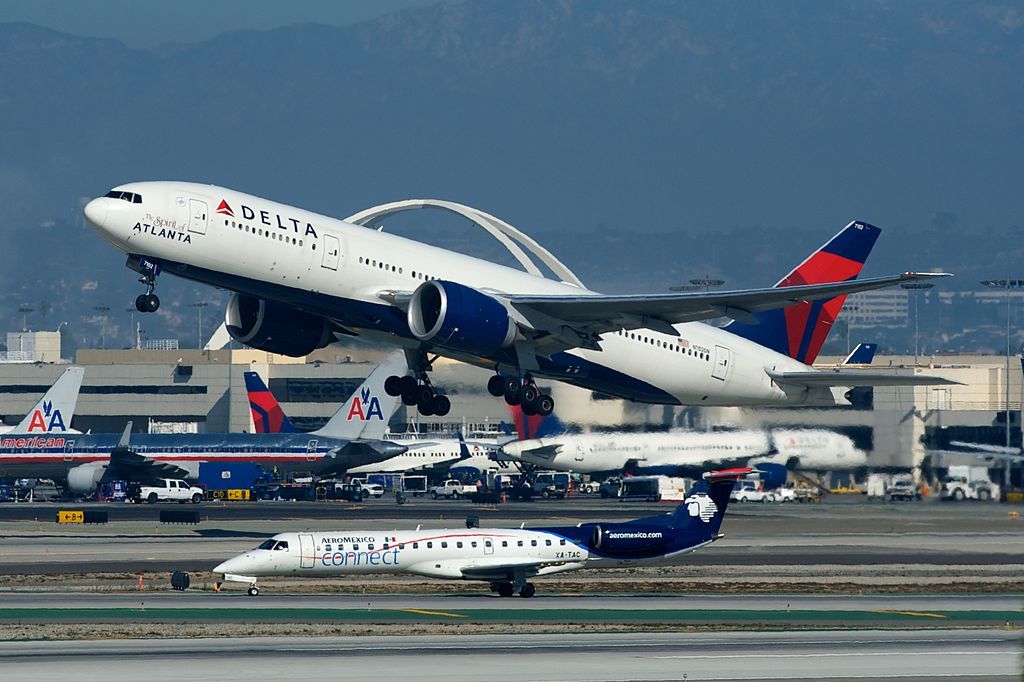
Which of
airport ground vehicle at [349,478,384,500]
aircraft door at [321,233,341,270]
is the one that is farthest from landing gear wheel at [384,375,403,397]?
airport ground vehicle at [349,478,384,500]

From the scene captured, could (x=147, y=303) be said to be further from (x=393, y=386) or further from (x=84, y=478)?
(x=84, y=478)

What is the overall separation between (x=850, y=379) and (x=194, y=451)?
59249 mm

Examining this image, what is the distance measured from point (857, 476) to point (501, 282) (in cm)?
3909

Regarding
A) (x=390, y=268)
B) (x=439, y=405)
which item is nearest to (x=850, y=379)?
(x=439, y=405)

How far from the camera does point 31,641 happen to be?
38.6 meters

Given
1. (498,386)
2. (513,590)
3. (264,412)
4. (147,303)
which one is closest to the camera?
(147,303)

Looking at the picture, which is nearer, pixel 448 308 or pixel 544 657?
pixel 544 657

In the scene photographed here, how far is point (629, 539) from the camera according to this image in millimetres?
54656

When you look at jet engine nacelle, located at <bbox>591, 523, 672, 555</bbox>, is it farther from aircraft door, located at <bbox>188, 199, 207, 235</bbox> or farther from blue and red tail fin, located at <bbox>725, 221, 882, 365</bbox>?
aircraft door, located at <bbox>188, 199, 207, 235</bbox>

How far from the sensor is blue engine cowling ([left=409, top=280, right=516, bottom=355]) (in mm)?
51219

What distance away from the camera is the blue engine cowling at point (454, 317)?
168ft

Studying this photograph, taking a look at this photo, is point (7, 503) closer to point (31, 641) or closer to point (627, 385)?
point (627, 385)

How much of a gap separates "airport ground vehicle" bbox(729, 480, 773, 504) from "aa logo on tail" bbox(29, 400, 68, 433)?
4696cm

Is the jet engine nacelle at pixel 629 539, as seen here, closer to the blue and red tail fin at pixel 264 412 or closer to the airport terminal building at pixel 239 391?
the airport terminal building at pixel 239 391
